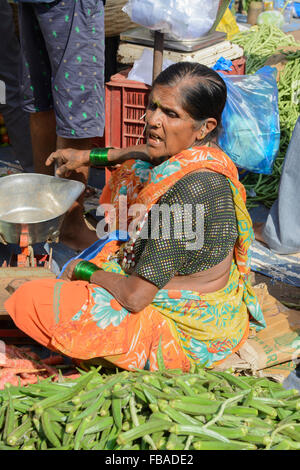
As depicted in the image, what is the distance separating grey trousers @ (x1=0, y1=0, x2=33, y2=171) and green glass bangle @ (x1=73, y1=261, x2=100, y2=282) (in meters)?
2.20

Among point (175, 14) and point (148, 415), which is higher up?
point (175, 14)

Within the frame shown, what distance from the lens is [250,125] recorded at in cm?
374

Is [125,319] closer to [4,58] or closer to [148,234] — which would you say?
[148,234]

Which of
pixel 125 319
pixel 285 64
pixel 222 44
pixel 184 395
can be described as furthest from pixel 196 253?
pixel 285 64

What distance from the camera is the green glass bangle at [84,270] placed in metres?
2.35

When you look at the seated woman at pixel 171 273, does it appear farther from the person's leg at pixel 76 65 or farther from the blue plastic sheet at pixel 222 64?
the blue plastic sheet at pixel 222 64

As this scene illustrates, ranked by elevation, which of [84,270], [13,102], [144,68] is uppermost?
[144,68]

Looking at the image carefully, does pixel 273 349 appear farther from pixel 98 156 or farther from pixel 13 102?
pixel 13 102

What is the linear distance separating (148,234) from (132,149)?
912mm

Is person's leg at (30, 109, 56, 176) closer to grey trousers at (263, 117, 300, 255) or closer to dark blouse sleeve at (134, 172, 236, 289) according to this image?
grey trousers at (263, 117, 300, 255)

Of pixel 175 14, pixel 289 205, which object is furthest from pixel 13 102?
pixel 289 205

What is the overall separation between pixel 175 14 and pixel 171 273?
2011 mm

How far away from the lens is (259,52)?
5.20 meters

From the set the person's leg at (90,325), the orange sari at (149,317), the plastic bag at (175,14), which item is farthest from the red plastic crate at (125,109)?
the person's leg at (90,325)
